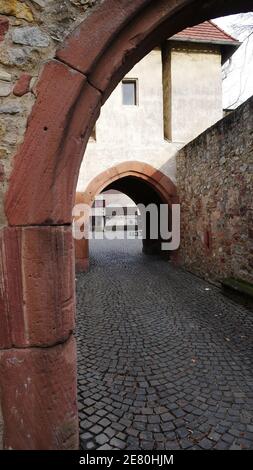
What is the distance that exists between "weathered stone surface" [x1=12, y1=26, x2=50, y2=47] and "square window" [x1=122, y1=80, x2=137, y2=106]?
851 centimetres

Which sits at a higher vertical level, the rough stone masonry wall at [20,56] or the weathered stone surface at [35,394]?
the rough stone masonry wall at [20,56]

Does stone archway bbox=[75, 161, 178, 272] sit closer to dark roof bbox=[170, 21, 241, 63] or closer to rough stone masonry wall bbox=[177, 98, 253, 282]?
rough stone masonry wall bbox=[177, 98, 253, 282]

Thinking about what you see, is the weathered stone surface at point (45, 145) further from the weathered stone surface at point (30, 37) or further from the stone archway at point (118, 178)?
the stone archway at point (118, 178)

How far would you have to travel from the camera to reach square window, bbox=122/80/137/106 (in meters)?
9.49

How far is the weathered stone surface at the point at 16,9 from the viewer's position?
152 centimetres

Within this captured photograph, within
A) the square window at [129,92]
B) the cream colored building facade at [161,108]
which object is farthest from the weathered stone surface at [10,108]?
the square window at [129,92]

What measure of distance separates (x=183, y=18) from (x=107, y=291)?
17.0 ft

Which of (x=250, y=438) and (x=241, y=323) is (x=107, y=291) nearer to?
(x=241, y=323)

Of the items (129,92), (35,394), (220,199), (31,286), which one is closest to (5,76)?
(31,286)

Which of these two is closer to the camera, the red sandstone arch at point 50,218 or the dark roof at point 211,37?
the red sandstone arch at point 50,218

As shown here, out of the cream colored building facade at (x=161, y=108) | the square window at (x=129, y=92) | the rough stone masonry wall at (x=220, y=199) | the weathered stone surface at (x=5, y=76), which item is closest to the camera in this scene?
the weathered stone surface at (x=5, y=76)

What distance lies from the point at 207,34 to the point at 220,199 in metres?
6.50

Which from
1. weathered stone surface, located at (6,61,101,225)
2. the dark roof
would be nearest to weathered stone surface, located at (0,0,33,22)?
weathered stone surface, located at (6,61,101,225)

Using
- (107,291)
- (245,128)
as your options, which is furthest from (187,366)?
(245,128)
